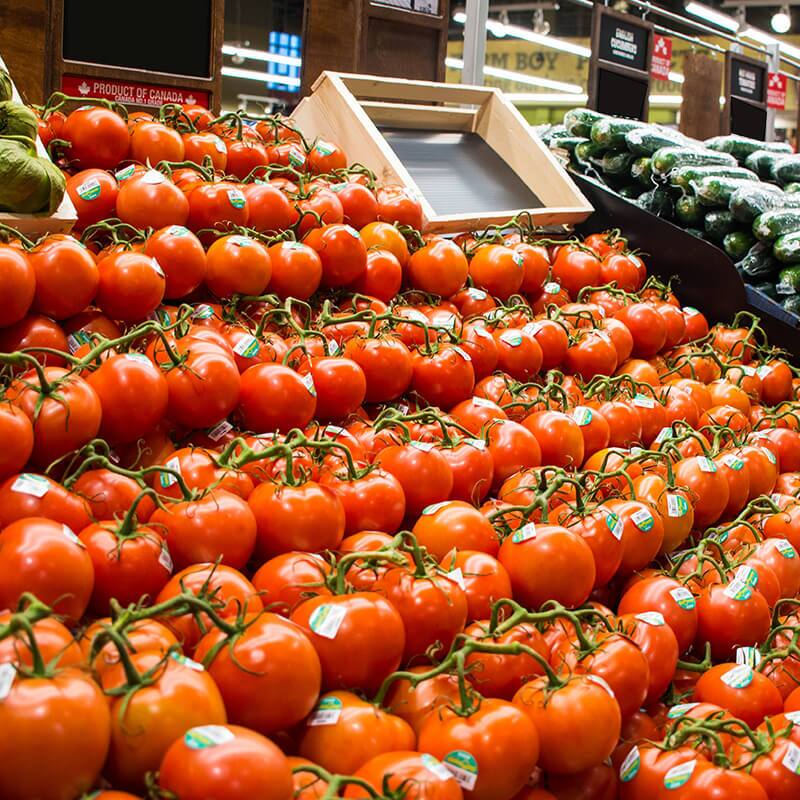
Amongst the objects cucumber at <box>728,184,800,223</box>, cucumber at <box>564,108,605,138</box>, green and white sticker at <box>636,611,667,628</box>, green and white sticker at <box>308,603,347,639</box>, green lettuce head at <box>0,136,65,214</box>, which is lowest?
green and white sticker at <box>636,611,667,628</box>

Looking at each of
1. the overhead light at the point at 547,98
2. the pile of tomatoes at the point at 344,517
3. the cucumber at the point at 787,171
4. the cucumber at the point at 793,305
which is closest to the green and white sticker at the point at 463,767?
the pile of tomatoes at the point at 344,517

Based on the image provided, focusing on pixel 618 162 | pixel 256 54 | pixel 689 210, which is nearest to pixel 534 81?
pixel 256 54

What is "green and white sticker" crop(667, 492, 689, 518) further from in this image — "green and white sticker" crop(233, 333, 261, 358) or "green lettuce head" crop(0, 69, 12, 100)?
"green lettuce head" crop(0, 69, 12, 100)

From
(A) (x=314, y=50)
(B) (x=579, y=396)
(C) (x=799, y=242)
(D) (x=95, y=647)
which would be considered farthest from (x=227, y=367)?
(A) (x=314, y=50)

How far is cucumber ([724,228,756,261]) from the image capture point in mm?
4359

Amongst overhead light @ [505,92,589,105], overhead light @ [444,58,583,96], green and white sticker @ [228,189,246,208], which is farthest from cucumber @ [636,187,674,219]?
overhead light @ [505,92,589,105]

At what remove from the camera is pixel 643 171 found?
180 inches

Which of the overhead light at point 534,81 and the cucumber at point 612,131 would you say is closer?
the cucumber at point 612,131

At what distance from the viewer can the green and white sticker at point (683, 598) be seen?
2.04 metres

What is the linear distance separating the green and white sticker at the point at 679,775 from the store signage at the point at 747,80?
283 inches

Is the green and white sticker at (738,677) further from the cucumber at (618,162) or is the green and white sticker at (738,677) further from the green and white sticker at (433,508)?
the cucumber at (618,162)

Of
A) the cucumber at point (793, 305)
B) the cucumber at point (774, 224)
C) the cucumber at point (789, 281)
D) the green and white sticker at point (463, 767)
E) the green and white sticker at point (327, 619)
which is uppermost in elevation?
the cucumber at point (774, 224)

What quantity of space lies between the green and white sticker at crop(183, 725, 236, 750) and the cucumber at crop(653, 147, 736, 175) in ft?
12.6

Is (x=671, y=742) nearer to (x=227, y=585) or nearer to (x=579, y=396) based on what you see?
(x=227, y=585)
